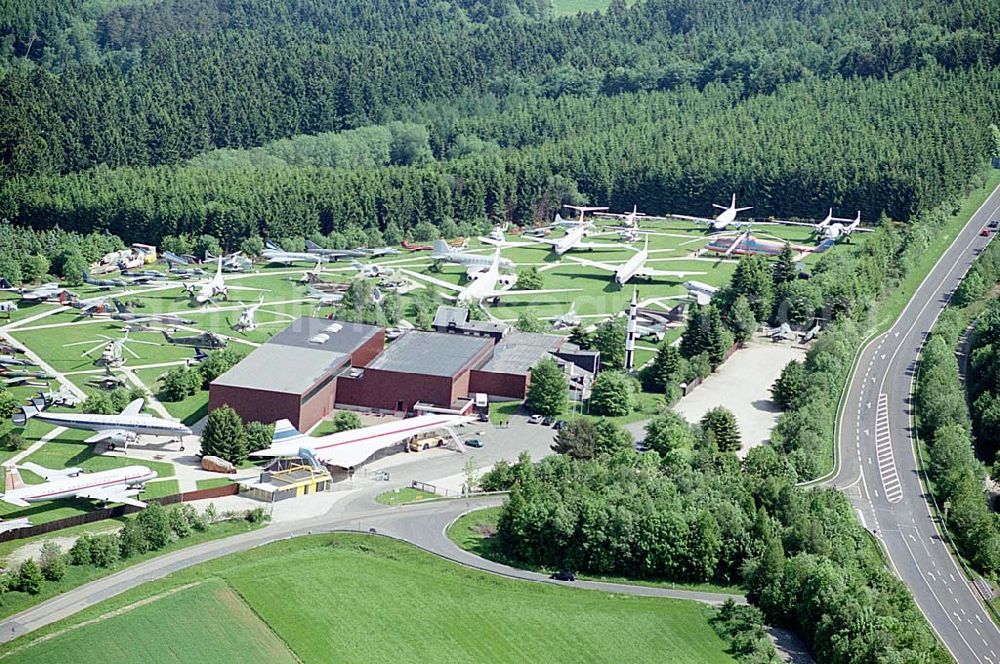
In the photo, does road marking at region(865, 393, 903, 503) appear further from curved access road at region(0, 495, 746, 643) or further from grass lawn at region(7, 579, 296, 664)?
grass lawn at region(7, 579, 296, 664)

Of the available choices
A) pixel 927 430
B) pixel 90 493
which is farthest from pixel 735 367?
pixel 90 493

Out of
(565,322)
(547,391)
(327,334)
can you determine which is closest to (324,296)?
(327,334)

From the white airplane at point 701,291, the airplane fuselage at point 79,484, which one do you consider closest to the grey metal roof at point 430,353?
the airplane fuselage at point 79,484

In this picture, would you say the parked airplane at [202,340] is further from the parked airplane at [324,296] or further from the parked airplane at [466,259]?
the parked airplane at [466,259]

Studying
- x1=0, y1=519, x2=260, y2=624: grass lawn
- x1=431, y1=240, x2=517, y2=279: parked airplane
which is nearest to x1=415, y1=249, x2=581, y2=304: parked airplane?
x1=431, y1=240, x2=517, y2=279: parked airplane

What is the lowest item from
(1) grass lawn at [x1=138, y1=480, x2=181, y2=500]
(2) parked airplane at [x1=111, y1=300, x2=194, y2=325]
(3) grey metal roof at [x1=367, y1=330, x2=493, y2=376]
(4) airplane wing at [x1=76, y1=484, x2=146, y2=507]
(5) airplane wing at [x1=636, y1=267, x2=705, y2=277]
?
(1) grass lawn at [x1=138, y1=480, x2=181, y2=500]
